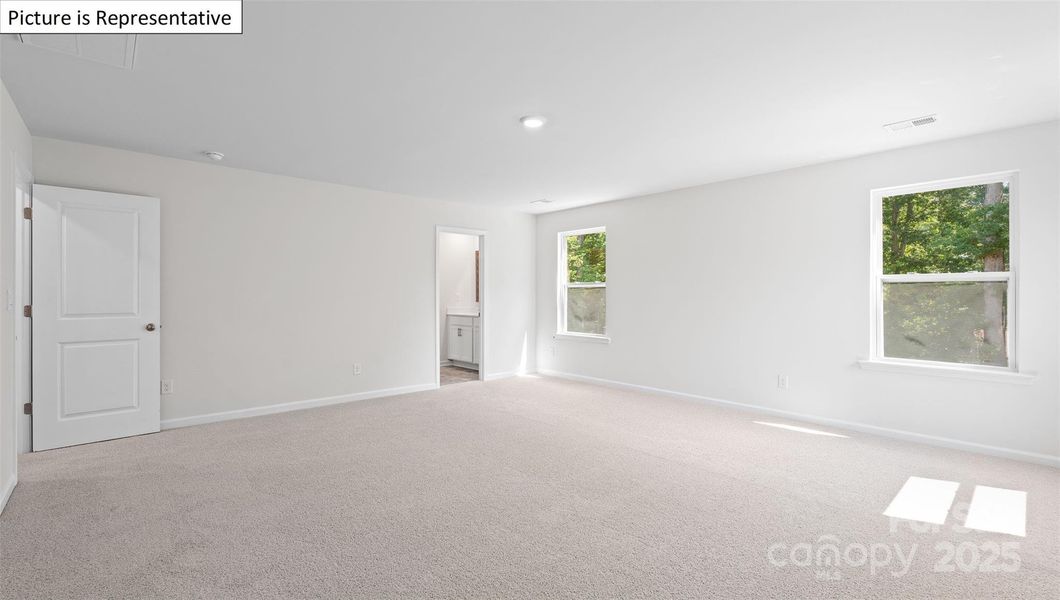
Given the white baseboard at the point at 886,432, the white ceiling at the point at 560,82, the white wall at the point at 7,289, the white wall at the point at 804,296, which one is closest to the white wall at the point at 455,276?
the white wall at the point at 804,296

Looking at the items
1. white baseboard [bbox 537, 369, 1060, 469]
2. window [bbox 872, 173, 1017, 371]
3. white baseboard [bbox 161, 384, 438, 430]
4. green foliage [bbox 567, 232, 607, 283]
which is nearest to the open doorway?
green foliage [bbox 567, 232, 607, 283]

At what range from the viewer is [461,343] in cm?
779

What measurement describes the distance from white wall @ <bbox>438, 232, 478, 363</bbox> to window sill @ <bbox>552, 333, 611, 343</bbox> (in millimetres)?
2031

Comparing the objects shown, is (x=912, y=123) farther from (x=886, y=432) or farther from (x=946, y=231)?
(x=886, y=432)

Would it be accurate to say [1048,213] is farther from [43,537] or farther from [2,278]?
[2,278]

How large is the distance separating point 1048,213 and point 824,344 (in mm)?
1675

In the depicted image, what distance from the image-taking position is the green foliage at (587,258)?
642 centimetres

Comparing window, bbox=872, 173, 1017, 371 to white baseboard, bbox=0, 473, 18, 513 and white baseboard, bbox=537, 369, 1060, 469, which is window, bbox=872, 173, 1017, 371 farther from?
white baseboard, bbox=0, 473, 18, 513

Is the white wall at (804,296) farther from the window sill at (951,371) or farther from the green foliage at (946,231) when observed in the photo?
the green foliage at (946,231)

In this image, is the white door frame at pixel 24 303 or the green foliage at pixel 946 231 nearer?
the white door frame at pixel 24 303

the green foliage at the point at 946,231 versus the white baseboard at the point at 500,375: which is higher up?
the green foliage at the point at 946,231

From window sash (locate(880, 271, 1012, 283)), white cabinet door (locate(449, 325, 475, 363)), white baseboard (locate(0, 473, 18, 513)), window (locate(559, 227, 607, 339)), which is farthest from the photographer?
white cabinet door (locate(449, 325, 475, 363))

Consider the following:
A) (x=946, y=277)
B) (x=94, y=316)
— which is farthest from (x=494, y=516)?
(x=946, y=277)

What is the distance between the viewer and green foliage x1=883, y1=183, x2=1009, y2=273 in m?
3.63
